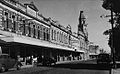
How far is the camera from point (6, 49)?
3406 cm

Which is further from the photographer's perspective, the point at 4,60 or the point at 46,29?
the point at 46,29

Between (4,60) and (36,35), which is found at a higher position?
(36,35)

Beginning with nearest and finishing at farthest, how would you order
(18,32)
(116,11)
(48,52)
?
(116,11) → (18,32) → (48,52)

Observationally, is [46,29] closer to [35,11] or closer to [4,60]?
[35,11]

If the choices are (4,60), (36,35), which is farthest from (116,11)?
(36,35)

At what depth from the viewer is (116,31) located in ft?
106

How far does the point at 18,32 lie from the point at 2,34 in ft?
19.9

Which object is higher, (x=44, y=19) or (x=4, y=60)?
(x=44, y=19)

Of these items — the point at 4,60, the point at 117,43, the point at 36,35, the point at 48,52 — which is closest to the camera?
the point at 4,60

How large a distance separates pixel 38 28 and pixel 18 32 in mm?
11346

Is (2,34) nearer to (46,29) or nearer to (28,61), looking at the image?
(28,61)

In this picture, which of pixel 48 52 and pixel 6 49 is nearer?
pixel 6 49

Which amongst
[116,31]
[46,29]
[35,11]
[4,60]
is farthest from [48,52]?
[4,60]

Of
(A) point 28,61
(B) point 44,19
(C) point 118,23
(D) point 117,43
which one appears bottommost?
(A) point 28,61
